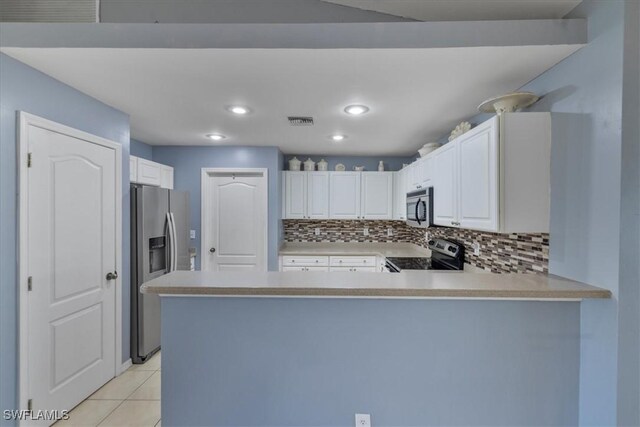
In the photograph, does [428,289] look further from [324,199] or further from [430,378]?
[324,199]

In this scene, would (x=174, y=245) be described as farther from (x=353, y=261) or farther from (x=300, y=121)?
(x=353, y=261)

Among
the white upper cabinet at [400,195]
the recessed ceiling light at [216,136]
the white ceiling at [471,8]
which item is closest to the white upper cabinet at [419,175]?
the white upper cabinet at [400,195]

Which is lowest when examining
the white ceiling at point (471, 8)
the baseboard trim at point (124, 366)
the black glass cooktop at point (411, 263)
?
the baseboard trim at point (124, 366)

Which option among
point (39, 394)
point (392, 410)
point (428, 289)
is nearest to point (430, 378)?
point (392, 410)

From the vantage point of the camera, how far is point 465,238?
9.11 feet

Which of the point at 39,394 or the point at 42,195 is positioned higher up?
the point at 42,195

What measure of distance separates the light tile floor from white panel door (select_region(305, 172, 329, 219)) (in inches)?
102

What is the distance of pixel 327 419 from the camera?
1502 millimetres

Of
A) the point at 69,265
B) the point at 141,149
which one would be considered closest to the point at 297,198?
the point at 141,149

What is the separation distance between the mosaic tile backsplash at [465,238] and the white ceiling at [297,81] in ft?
3.48

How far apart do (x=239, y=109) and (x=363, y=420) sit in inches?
91.3

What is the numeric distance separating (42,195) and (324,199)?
295cm

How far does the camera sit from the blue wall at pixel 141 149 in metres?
3.50

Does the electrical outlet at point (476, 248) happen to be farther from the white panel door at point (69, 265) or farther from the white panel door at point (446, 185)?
the white panel door at point (69, 265)
